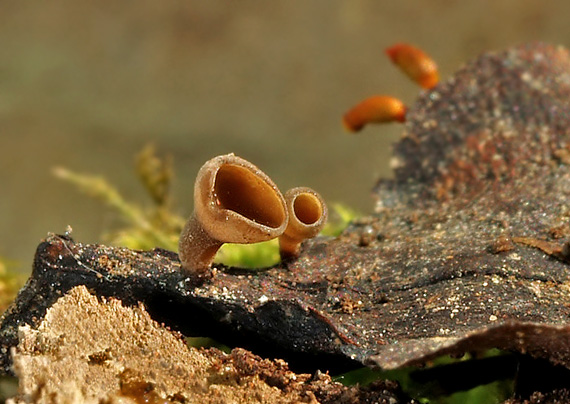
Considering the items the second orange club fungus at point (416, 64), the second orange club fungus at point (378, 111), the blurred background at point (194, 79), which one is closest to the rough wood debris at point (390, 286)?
the second orange club fungus at point (378, 111)

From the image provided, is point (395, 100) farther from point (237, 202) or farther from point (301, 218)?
point (237, 202)

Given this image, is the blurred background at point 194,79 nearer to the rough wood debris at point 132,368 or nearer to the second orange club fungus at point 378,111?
the second orange club fungus at point 378,111

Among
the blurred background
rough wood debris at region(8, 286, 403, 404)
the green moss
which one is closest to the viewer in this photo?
rough wood debris at region(8, 286, 403, 404)

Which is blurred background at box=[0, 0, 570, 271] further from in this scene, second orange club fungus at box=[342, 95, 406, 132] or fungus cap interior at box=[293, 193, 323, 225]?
fungus cap interior at box=[293, 193, 323, 225]

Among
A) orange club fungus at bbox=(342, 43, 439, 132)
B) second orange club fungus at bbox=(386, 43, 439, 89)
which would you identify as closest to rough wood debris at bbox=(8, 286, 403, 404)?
orange club fungus at bbox=(342, 43, 439, 132)

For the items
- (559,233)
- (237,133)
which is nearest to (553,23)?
(237,133)

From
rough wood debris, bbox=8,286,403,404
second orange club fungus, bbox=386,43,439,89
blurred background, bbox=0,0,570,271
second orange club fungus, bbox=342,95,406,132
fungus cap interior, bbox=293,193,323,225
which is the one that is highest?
blurred background, bbox=0,0,570,271

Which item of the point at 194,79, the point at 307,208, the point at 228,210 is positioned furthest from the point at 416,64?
the point at 194,79
